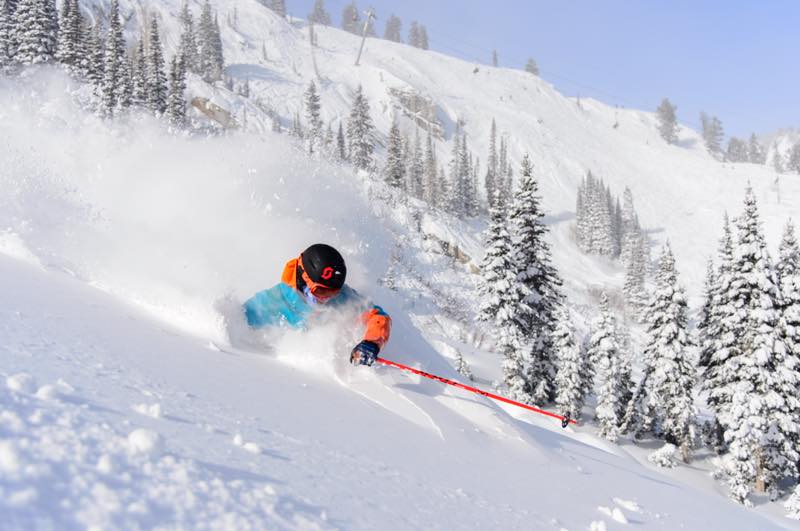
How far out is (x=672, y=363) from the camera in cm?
2506

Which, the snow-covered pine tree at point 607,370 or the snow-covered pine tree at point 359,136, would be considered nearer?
the snow-covered pine tree at point 607,370

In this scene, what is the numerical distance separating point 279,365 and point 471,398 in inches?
95.0

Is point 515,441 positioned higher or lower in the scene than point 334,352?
lower

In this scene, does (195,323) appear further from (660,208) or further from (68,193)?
(660,208)

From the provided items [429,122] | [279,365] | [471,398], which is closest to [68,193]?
[279,365]

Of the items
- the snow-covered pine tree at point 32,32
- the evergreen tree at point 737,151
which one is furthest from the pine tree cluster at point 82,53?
the evergreen tree at point 737,151

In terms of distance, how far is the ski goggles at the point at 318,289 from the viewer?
5.93m

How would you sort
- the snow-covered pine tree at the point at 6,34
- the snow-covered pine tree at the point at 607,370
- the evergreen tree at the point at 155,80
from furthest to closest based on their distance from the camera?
the evergreen tree at the point at 155,80
the snow-covered pine tree at the point at 6,34
the snow-covered pine tree at the point at 607,370

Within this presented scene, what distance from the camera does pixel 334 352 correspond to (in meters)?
5.87

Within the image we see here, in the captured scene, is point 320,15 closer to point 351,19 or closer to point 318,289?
point 351,19

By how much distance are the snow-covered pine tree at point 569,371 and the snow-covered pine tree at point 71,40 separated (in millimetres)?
46770

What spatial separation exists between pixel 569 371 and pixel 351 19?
15704 cm

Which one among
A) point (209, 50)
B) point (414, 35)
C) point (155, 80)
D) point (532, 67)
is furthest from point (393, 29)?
point (155, 80)

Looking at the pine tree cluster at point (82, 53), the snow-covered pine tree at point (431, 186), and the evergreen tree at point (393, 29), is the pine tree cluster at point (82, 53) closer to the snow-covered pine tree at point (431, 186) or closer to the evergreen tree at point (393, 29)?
the snow-covered pine tree at point (431, 186)
